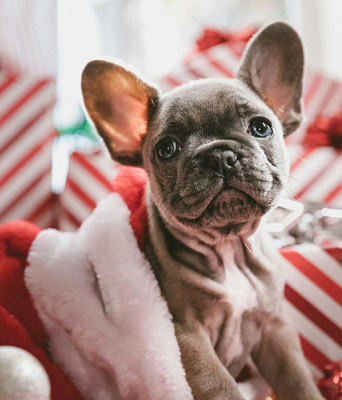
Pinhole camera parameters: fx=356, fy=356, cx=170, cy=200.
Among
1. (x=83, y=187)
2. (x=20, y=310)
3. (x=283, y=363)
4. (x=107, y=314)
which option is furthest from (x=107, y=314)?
(x=83, y=187)

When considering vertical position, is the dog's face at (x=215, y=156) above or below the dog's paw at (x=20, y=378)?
above

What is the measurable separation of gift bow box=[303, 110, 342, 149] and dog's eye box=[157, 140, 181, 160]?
1026mm

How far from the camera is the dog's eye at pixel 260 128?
75 cm

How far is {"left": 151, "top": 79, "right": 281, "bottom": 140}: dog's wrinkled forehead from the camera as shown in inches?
28.7

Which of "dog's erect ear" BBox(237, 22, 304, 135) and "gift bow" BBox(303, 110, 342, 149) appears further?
"gift bow" BBox(303, 110, 342, 149)

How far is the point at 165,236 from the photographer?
0.82 metres

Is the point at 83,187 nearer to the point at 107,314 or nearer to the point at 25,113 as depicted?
the point at 25,113

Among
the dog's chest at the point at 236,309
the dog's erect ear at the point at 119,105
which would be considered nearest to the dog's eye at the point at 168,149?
the dog's erect ear at the point at 119,105

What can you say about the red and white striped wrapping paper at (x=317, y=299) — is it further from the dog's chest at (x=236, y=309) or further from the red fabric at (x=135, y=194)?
the red fabric at (x=135, y=194)

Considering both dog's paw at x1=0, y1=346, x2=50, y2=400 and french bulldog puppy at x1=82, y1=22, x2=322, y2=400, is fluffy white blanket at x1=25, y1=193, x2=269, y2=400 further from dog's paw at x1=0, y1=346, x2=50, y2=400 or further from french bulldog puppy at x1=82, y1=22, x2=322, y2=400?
dog's paw at x1=0, y1=346, x2=50, y2=400

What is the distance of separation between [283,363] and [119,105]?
0.72m

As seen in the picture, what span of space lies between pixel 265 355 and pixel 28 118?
1.45m

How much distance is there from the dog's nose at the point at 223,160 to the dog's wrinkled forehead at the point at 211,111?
0.25 feet

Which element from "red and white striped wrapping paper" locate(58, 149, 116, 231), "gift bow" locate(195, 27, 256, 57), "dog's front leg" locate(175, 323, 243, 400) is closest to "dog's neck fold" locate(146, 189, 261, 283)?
"dog's front leg" locate(175, 323, 243, 400)
